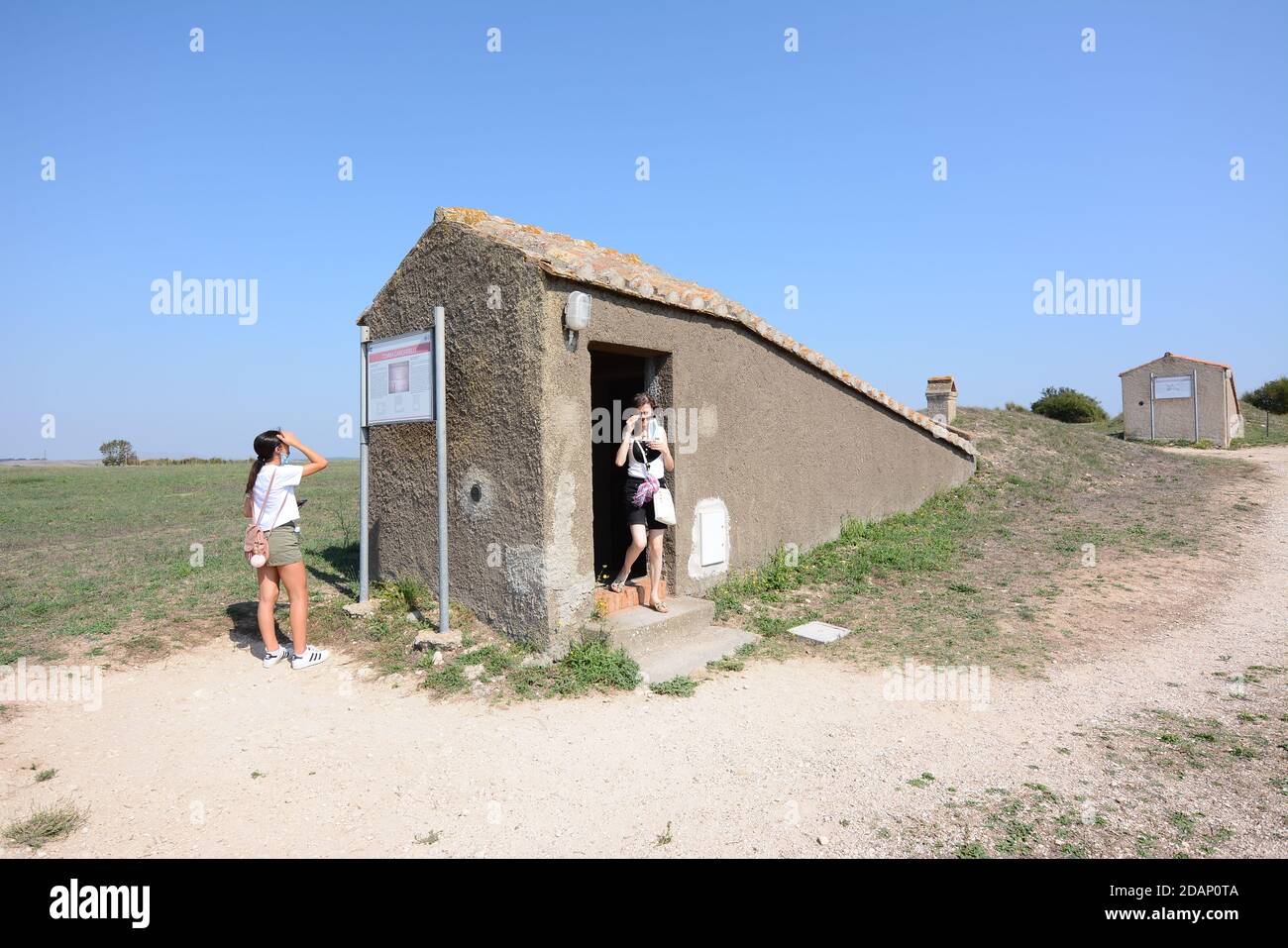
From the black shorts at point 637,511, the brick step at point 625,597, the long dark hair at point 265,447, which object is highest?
the long dark hair at point 265,447

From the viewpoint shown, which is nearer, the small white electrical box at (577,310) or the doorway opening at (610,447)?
the small white electrical box at (577,310)

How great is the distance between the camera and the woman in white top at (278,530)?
5727 millimetres

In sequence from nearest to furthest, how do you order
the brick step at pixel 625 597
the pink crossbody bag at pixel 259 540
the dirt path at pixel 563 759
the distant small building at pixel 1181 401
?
the dirt path at pixel 563 759 → the pink crossbody bag at pixel 259 540 → the brick step at pixel 625 597 → the distant small building at pixel 1181 401

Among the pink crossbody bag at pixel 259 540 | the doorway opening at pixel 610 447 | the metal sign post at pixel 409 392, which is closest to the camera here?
the pink crossbody bag at pixel 259 540

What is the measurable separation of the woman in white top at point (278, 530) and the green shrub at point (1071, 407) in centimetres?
3218

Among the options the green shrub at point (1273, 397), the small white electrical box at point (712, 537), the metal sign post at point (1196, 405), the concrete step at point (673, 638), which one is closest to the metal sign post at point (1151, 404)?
the metal sign post at point (1196, 405)

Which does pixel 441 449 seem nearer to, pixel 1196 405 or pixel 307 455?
pixel 307 455

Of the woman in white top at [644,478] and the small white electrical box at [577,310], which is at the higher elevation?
Answer: the small white electrical box at [577,310]

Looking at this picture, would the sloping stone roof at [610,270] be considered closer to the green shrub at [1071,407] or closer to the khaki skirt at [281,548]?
the khaki skirt at [281,548]

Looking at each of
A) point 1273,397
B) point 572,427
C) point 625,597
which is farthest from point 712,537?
point 1273,397

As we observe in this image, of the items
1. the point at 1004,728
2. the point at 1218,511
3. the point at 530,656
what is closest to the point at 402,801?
the point at 530,656

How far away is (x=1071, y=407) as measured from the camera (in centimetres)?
3111

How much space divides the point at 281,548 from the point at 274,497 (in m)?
0.42

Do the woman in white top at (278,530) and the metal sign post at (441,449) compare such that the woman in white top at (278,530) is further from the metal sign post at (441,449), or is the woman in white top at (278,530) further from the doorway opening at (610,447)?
the doorway opening at (610,447)
